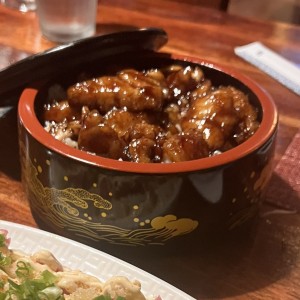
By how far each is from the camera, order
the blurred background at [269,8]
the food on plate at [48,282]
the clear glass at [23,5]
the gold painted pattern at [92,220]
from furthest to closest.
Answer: the blurred background at [269,8]
the clear glass at [23,5]
the gold painted pattern at [92,220]
the food on plate at [48,282]

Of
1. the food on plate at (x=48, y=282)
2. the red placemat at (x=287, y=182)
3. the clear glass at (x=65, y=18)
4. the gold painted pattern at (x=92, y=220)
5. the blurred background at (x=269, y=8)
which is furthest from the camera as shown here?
the blurred background at (x=269, y=8)

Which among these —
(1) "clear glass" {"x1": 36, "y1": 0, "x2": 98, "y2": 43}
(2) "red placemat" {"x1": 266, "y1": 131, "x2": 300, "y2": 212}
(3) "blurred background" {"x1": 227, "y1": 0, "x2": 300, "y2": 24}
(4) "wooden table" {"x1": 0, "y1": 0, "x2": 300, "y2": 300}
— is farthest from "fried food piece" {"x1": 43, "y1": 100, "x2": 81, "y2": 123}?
(3) "blurred background" {"x1": 227, "y1": 0, "x2": 300, "y2": 24}

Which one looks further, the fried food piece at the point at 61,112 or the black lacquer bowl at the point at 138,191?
the fried food piece at the point at 61,112

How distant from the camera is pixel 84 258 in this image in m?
0.68

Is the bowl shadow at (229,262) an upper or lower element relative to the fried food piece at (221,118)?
lower

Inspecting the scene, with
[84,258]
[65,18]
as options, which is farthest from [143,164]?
[65,18]

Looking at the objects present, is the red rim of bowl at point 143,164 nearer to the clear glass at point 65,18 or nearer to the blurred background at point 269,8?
the clear glass at point 65,18

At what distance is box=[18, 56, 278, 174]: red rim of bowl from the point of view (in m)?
0.65

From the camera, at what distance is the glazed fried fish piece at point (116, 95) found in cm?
78

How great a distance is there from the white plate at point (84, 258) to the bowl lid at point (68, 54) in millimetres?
194

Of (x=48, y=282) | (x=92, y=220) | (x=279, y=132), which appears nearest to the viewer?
(x=48, y=282)

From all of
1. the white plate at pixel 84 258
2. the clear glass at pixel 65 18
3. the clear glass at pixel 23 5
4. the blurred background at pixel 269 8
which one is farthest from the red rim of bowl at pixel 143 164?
the blurred background at pixel 269 8

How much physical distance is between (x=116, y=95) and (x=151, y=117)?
6cm

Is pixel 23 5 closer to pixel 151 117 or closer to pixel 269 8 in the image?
pixel 151 117
